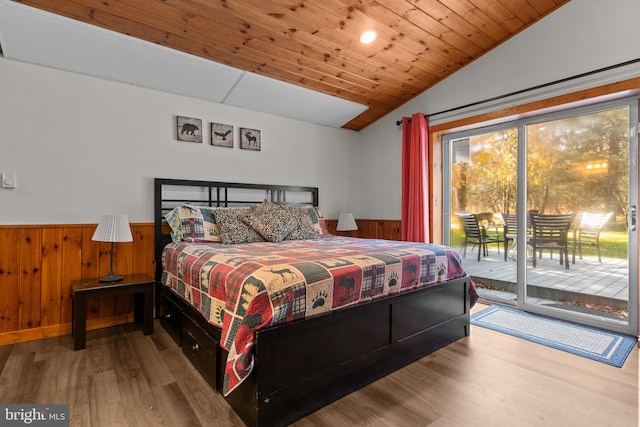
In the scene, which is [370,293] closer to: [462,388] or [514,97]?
[462,388]

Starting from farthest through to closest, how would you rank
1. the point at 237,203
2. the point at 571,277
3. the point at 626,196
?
the point at 237,203
the point at 571,277
the point at 626,196

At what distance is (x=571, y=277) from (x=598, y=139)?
4.33 feet

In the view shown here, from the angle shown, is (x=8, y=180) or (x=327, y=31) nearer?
(x=8, y=180)

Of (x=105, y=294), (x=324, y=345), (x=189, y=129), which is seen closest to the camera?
(x=324, y=345)

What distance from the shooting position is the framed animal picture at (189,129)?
10.9 ft

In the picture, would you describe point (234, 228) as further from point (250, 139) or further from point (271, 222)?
point (250, 139)

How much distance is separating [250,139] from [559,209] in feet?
11.0

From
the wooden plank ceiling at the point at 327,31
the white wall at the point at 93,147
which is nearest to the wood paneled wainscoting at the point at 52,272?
the white wall at the point at 93,147

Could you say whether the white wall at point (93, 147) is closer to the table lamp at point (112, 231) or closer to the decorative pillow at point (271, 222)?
the table lamp at point (112, 231)

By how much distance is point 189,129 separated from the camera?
3373mm

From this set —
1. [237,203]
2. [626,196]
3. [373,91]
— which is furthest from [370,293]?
[373,91]

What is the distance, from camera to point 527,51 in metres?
3.17

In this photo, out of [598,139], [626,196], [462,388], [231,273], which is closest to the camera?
[231,273]

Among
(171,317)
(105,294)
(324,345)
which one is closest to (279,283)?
(324,345)
